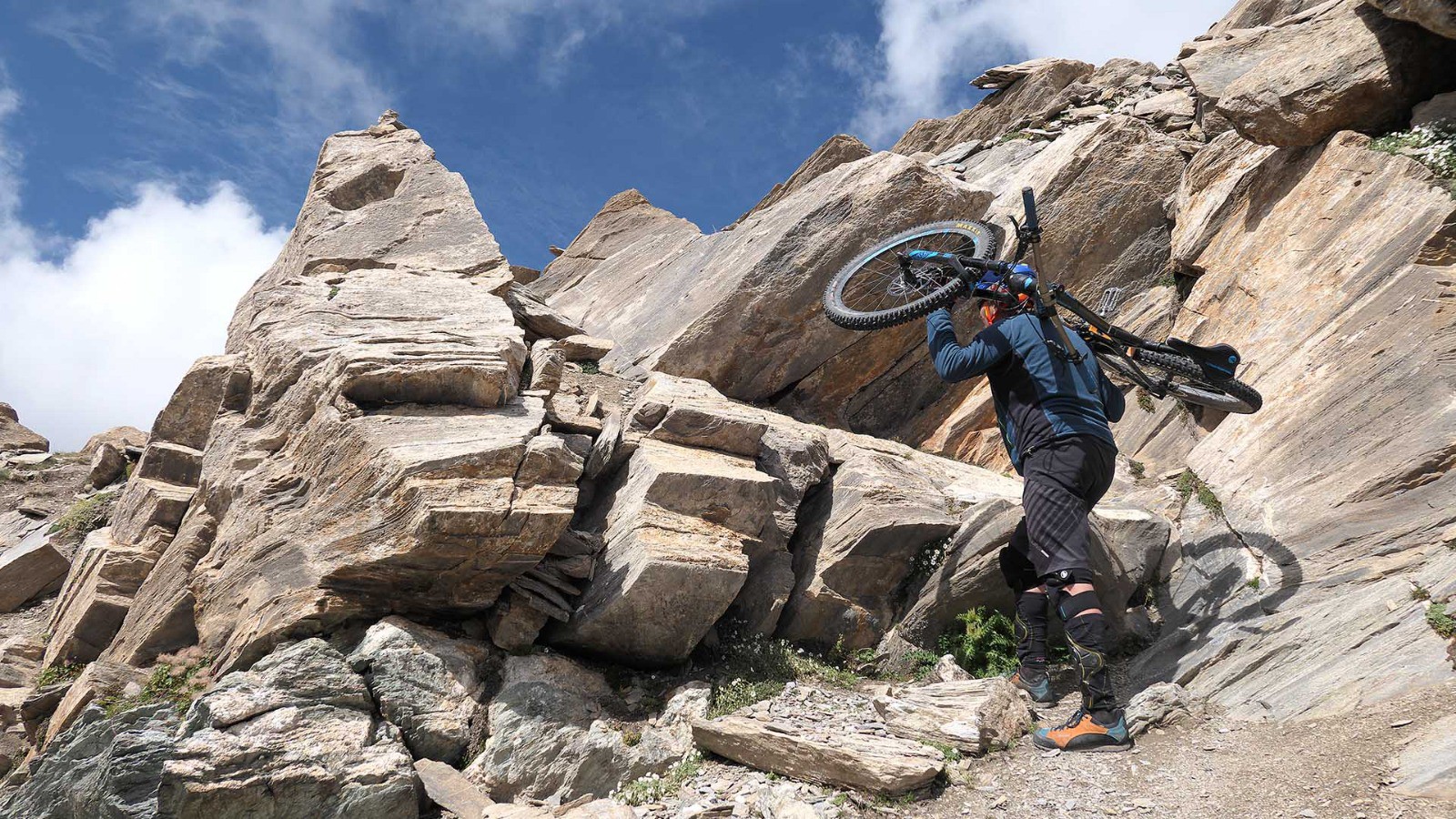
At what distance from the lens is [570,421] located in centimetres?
1312

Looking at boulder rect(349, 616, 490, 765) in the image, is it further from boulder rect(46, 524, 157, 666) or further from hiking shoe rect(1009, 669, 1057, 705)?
hiking shoe rect(1009, 669, 1057, 705)

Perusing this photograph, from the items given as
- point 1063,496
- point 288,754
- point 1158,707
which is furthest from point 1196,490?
point 288,754

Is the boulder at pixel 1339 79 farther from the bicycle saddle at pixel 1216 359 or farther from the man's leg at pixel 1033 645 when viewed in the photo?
the man's leg at pixel 1033 645

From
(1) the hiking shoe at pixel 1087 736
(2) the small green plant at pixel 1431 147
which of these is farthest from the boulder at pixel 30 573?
(2) the small green plant at pixel 1431 147

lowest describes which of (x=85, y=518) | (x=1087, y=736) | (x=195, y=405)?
(x=1087, y=736)

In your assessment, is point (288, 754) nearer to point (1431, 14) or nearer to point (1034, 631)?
point (1034, 631)

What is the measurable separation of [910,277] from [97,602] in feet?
42.4

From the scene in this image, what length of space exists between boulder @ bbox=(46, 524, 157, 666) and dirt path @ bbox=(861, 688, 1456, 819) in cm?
1161

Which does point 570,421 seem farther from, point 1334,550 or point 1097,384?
point 1334,550

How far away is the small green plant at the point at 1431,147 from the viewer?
11.6 metres

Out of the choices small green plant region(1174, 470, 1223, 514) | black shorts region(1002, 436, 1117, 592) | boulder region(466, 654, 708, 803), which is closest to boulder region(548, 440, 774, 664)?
boulder region(466, 654, 708, 803)

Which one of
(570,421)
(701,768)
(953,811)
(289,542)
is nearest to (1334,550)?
(953,811)

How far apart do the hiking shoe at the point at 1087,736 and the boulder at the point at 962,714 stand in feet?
1.43

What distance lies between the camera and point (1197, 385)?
11.7 m
